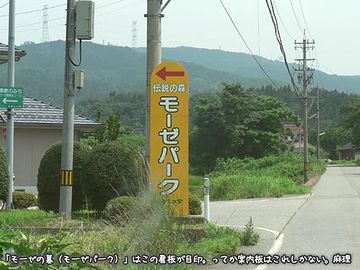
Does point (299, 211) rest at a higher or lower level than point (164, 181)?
lower

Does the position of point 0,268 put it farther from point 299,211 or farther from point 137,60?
point 137,60

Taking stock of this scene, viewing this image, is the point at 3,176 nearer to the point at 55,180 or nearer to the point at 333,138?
the point at 55,180

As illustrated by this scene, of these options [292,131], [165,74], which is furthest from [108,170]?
[292,131]

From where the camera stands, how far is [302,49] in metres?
45.8

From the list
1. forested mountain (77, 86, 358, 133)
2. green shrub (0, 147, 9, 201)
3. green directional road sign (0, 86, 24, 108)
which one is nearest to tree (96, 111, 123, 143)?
forested mountain (77, 86, 358, 133)

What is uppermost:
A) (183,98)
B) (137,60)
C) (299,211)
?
(137,60)

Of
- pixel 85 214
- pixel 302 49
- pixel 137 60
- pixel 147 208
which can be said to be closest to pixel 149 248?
pixel 147 208

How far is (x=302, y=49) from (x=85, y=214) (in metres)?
34.0

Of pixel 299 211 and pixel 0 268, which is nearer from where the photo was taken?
pixel 0 268

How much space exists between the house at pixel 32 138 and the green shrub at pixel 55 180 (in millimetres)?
11988

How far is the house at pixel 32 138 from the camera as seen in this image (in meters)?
27.2

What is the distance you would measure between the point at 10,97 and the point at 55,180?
267cm

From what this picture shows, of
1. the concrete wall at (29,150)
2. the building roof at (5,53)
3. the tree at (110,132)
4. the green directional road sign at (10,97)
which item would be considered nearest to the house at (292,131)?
the tree at (110,132)

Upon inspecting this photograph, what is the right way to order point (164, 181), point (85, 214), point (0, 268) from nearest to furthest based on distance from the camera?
point (0, 268)
point (164, 181)
point (85, 214)
